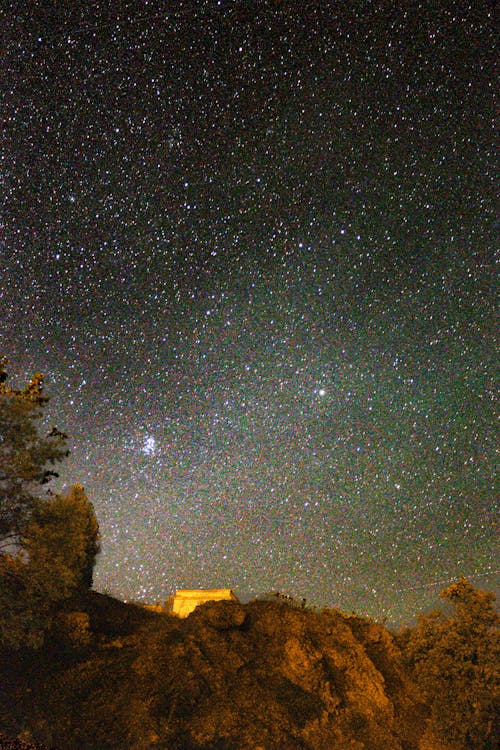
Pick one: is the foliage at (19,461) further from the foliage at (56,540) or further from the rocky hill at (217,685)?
the rocky hill at (217,685)

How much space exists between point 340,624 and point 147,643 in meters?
8.73

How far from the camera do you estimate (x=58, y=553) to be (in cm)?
Answer: 1420

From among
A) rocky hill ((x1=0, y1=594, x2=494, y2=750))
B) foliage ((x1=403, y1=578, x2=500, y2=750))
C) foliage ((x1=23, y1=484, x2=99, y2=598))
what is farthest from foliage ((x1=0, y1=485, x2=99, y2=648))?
foliage ((x1=403, y1=578, x2=500, y2=750))

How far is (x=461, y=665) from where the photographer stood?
19656 millimetres

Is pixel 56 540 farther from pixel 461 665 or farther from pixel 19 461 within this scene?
pixel 461 665

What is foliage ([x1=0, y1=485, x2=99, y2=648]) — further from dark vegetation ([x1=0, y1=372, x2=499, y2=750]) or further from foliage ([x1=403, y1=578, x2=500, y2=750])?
foliage ([x1=403, y1=578, x2=500, y2=750])

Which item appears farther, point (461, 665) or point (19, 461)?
point (461, 665)

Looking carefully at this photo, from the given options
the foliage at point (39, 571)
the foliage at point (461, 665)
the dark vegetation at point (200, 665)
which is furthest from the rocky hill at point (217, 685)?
the foliage at point (39, 571)

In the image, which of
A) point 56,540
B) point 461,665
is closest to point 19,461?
point 56,540

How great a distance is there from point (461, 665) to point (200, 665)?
966cm

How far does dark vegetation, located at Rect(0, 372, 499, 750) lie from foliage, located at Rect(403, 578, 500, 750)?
0.14 ft

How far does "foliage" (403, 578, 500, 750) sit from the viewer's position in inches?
749

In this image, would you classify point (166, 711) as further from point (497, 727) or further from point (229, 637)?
point (497, 727)

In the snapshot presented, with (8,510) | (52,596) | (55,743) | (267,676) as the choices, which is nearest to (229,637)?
(267,676)
